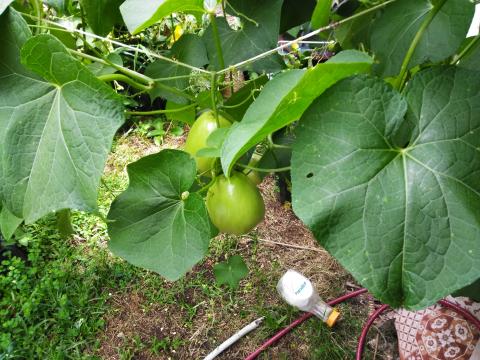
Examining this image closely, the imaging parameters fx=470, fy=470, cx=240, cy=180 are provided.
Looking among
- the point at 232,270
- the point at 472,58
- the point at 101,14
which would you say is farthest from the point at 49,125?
the point at 232,270

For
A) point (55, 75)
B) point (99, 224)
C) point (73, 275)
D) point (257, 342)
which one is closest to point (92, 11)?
point (55, 75)

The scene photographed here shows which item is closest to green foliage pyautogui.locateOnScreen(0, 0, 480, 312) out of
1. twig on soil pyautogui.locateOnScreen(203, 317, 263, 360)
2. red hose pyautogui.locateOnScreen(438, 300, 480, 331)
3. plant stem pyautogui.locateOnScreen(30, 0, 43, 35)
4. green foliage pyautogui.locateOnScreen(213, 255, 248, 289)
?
plant stem pyautogui.locateOnScreen(30, 0, 43, 35)

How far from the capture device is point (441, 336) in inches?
52.0

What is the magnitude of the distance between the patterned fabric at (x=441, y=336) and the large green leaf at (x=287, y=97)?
109 cm

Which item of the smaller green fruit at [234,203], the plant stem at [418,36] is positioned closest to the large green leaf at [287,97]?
the plant stem at [418,36]

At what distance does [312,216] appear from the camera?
1.53 feet

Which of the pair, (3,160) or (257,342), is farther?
(257,342)

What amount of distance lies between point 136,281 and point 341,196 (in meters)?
1.55

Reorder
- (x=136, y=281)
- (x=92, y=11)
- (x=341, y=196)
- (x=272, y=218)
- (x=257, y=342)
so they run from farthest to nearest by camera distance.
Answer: (x=272, y=218), (x=136, y=281), (x=257, y=342), (x=92, y=11), (x=341, y=196)

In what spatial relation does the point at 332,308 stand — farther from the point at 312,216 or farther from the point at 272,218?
the point at 312,216

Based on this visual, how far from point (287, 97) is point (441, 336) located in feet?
3.82

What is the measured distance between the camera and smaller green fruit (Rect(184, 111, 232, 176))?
720 millimetres

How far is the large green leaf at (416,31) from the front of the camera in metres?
0.56

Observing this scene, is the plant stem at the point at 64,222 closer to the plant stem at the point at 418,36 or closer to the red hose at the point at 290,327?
the plant stem at the point at 418,36
